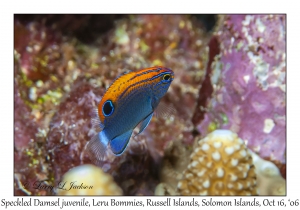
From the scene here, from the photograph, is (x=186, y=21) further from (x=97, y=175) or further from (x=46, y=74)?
(x=97, y=175)

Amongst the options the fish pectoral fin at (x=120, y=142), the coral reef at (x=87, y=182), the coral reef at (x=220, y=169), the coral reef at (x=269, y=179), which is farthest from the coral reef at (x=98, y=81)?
the coral reef at (x=269, y=179)

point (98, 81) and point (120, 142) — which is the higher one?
point (98, 81)

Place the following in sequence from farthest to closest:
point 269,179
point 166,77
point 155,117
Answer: point 155,117 → point 269,179 → point 166,77

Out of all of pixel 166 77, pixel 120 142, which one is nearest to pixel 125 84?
pixel 166 77

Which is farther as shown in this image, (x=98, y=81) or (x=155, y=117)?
(x=155, y=117)

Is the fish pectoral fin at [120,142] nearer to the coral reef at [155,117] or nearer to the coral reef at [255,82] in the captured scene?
the coral reef at [155,117]

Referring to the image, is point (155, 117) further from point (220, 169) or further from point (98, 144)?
point (98, 144)

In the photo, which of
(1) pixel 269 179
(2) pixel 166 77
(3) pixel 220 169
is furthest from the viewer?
(1) pixel 269 179
